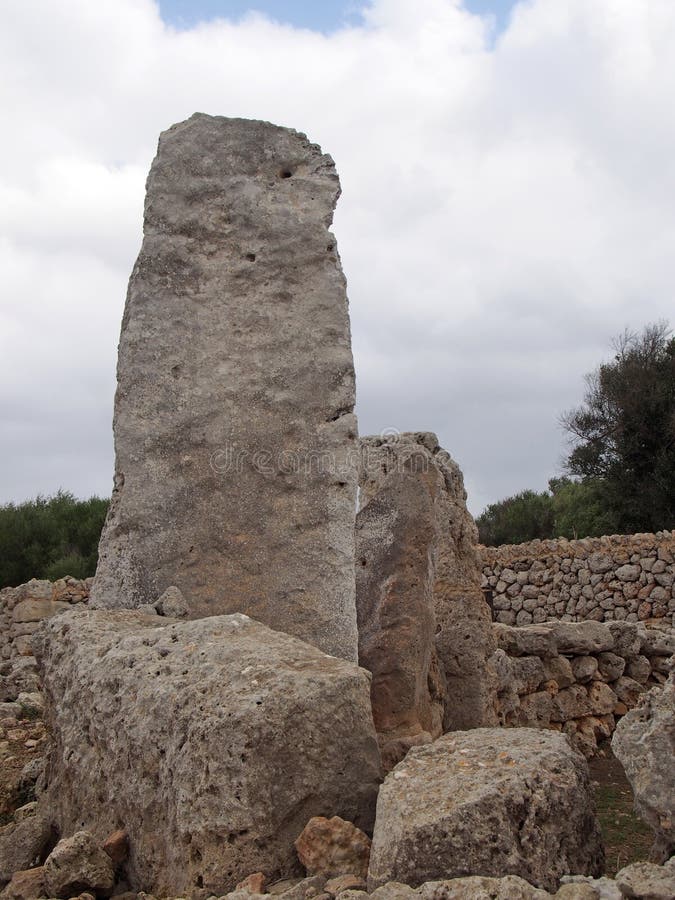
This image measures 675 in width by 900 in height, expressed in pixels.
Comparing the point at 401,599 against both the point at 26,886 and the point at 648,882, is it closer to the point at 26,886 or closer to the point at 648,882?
the point at 26,886

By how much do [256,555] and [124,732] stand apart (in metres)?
1.53

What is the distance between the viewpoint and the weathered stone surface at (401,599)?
17.6 feet

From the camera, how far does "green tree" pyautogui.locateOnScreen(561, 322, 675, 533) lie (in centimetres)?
2012

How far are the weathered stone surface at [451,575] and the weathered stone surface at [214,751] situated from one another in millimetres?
2730

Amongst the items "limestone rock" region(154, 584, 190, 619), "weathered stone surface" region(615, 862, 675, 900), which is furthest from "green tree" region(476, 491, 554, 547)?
"weathered stone surface" region(615, 862, 675, 900)

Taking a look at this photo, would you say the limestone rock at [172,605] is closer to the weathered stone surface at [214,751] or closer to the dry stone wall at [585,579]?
the weathered stone surface at [214,751]

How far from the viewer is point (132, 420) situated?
4.78 metres

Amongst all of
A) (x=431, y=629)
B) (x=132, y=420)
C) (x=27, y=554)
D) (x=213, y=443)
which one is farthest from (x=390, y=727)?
(x=27, y=554)

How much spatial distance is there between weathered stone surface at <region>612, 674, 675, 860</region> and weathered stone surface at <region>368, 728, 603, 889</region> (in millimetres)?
207

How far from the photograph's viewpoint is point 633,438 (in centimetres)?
2080

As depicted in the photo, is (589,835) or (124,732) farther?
(124,732)

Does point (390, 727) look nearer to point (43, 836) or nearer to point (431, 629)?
point (431, 629)

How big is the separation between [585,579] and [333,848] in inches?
539

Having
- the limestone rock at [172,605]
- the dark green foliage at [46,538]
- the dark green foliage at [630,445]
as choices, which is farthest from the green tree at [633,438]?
the limestone rock at [172,605]
